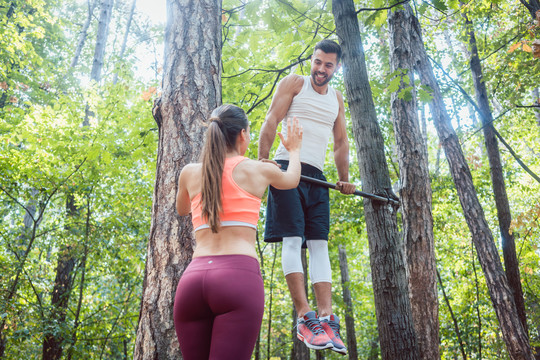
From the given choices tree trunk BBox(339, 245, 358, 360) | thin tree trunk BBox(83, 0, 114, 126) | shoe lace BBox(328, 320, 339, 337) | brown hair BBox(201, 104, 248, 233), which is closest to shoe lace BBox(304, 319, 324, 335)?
shoe lace BBox(328, 320, 339, 337)

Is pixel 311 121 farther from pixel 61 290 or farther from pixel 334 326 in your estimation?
pixel 61 290

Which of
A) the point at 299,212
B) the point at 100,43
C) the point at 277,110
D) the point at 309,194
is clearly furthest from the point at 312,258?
the point at 100,43

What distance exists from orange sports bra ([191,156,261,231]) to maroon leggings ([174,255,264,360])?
0.16 meters

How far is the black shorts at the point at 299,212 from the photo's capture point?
9.41ft

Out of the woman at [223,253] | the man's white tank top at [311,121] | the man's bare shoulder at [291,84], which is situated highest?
the man's bare shoulder at [291,84]

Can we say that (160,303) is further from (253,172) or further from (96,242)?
(96,242)

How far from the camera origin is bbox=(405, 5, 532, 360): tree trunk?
6914mm

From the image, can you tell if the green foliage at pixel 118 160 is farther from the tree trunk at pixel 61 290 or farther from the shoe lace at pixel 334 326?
the shoe lace at pixel 334 326

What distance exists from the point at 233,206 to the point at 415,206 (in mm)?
3802

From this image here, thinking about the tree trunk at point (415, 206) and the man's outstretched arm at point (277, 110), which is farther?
the tree trunk at point (415, 206)

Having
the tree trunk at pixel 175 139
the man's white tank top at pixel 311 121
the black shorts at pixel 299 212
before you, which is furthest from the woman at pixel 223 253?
the man's white tank top at pixel 311 121

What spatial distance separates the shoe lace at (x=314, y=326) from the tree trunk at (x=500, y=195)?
678 centimetres

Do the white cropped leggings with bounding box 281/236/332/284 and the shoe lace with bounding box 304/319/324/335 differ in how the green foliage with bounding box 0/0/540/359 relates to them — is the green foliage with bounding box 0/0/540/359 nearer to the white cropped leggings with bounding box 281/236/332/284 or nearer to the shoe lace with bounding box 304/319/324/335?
the white cropped leggings with bounding box 281/236/332/284

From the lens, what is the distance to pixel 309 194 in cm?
309
